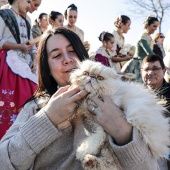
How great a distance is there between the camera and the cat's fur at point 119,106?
104 cm

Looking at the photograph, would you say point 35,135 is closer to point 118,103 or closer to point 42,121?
point 42,121

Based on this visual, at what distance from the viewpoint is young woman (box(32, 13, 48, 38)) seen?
441cm

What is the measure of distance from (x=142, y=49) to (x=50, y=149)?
11.5 ft

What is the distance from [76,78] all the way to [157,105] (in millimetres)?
331

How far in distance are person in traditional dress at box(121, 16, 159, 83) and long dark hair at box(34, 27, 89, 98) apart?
2.58 metres

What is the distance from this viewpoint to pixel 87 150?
3.40 ft

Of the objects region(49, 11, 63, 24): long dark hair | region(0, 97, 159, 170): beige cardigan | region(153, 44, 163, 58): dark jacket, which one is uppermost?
region(49, 11, 63, 24): long dark hair

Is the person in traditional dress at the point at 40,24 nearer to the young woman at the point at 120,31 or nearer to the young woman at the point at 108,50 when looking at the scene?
the young woman at the point at 108,50

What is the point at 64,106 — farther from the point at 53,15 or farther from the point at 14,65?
the point at 53,15

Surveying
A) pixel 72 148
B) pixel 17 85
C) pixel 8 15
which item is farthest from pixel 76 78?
pixel 8 15

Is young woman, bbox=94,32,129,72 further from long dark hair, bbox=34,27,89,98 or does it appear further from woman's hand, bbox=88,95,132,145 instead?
woman's hand, bbox=88,95,132,145

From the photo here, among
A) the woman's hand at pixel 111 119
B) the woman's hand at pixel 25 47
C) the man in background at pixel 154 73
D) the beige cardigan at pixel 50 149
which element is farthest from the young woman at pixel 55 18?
the woman's hand at pixel 111 119

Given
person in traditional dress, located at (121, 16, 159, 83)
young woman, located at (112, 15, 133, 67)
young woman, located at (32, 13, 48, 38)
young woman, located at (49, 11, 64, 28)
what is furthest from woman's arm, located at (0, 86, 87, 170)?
young woman, located at (112, 15, 133, 67)

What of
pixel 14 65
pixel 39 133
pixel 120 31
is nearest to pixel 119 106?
pixel 39 133
